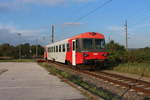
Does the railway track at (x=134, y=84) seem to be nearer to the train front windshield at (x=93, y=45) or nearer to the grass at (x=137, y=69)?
the grass at (x=137, y=69)

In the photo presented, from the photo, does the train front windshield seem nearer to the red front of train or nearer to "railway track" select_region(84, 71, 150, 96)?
the red front of train

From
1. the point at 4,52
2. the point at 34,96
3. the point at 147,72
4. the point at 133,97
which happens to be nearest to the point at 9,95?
the point at 34,96

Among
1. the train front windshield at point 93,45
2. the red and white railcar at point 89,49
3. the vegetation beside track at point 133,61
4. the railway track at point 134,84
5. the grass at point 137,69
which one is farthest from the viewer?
the train front windshield at point 93,45

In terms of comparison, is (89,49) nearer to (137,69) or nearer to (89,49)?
→ (89,49)

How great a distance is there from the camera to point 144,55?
19.9 metres

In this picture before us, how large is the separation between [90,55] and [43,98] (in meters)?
10.6

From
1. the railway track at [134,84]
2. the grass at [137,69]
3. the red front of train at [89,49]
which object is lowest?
the railway track at [134,84]

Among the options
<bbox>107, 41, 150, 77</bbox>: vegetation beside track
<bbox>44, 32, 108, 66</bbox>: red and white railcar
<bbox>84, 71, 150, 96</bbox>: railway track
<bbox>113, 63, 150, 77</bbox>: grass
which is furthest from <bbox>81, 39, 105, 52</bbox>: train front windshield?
<bbox>84, 71, 150, 96</bbox>: railway track

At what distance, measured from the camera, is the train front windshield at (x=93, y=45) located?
1756 cm

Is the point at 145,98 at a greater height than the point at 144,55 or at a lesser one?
lesser

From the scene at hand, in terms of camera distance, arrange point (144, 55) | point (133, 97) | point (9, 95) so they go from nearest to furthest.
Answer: point (9, 95), point (133, 97), point (144, 55)

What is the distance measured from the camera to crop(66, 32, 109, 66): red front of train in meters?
17.2

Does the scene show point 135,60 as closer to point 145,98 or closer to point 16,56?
point 145,98

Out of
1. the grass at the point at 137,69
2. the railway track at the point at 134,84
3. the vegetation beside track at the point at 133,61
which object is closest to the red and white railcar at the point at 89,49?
the grass at the point at 137,69
